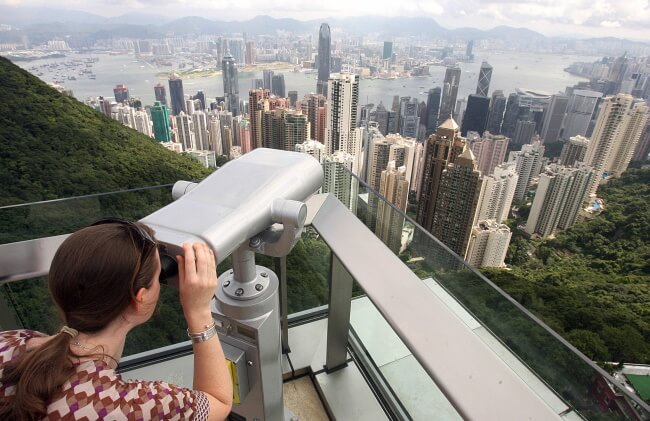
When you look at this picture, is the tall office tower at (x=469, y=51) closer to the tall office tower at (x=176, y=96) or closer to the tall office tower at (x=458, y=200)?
the tall office tower at (x=176, y=96)

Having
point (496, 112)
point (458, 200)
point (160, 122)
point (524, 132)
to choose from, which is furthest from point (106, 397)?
A: point (496, 112)

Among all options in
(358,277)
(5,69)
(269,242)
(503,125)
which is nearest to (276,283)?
(269,242)

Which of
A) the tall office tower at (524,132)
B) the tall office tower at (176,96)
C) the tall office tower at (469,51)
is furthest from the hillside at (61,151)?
the tall office tower at (469,51)

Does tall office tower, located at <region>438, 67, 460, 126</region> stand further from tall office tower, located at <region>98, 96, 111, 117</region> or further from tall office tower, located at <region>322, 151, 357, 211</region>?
tall office tower, located at <region>322, 151, 357, 211</region>

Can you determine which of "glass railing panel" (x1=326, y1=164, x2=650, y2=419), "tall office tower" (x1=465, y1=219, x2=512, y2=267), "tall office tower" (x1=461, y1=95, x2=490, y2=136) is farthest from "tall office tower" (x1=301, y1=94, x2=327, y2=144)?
"glass railing panel" (x1=326, y1=164, x2=650, y2=419)

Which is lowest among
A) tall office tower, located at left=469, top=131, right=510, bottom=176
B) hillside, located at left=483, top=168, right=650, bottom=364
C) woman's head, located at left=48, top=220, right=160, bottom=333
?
hillside, located at left=483, top=168, right=650, bottom=364

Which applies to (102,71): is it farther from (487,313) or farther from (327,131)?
(487,313)
